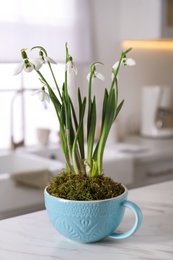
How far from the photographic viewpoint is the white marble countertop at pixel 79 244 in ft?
3.42

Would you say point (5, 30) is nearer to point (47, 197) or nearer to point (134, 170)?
point (134, 170)

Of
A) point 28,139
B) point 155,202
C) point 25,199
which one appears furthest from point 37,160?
point 155,202

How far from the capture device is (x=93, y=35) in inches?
122

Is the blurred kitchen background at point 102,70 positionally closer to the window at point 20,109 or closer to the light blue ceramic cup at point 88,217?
the window at point 20,109

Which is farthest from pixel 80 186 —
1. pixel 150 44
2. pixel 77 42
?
pixel 150 44

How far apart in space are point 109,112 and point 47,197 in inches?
10.6

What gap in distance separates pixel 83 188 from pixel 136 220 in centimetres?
16

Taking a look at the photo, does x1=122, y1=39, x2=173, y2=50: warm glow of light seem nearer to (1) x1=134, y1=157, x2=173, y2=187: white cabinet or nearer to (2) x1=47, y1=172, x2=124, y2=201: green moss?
(1) x1=134, y1=157, x2=173, y2=187: white cabinet

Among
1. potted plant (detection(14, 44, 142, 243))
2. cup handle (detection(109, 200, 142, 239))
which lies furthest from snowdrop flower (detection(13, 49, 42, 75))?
cup handle (detection(109, 200, 142, 239))

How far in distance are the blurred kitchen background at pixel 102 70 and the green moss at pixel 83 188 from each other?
1290 millimetres

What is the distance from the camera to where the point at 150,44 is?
11.2ft

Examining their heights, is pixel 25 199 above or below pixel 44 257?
below

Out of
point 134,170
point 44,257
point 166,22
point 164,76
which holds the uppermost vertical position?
point 166,22

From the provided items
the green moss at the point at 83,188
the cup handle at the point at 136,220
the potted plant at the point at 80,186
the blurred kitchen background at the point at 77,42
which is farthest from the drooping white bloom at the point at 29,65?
the blurred kitchen background at the point at 77,42
